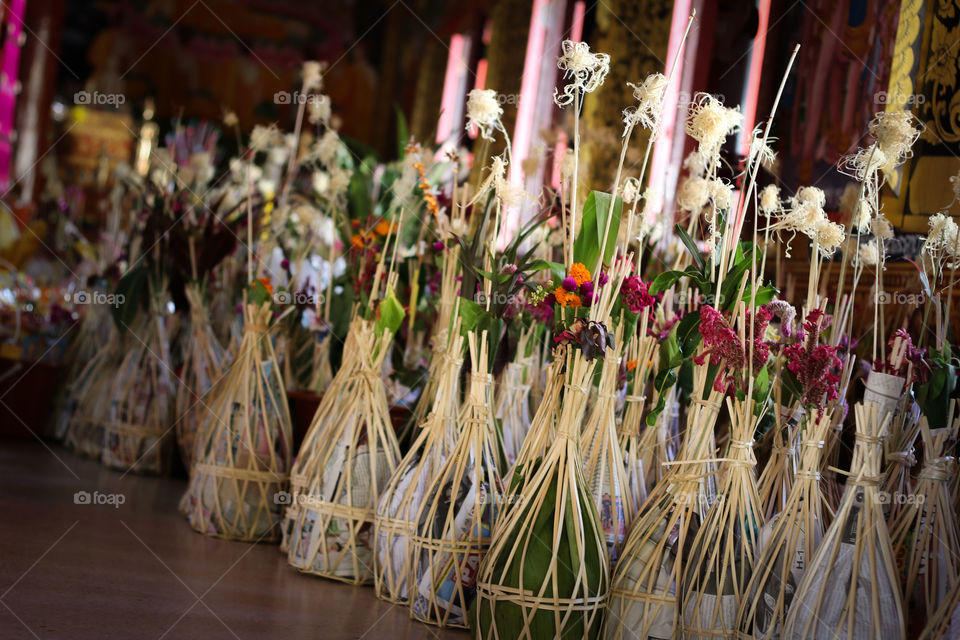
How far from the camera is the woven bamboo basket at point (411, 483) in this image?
1535 millimetres

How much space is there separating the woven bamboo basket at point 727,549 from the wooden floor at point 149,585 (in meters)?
0.37

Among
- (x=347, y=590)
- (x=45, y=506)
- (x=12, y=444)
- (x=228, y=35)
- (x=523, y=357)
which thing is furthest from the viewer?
(x=228, y=35)

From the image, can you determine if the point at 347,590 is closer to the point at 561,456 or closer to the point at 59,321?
the point at 561,456

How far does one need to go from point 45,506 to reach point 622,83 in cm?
194

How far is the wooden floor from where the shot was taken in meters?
1.32

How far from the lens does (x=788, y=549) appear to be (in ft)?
3.89

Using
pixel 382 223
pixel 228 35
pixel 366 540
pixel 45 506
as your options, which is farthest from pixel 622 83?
pixel 228 35

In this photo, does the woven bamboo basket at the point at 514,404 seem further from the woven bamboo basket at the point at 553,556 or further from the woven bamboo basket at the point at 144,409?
the woven bamboo basket at the point at 144,409

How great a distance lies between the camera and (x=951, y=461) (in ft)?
3.97
